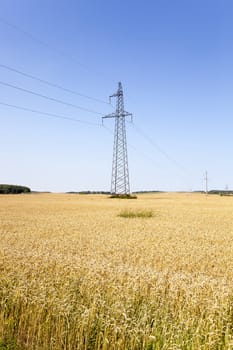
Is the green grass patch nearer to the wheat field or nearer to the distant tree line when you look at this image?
the wheat field

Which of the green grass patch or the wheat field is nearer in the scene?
the wheat field

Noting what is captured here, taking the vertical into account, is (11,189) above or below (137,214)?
above

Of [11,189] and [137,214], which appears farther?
[11,189]

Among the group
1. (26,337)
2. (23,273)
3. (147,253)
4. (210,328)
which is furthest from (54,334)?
(147,253)

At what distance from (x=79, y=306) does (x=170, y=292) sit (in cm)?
174

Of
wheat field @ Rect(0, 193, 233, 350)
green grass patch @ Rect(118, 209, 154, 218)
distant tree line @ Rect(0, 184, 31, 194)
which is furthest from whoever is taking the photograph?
distant tree line @ Rect(0, 184, 31, 194)

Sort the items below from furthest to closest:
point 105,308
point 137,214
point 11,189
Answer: point 11,189, point 137,214, point 105,308

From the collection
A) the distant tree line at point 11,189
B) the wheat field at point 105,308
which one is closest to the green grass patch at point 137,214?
the wheat field at point 105,308

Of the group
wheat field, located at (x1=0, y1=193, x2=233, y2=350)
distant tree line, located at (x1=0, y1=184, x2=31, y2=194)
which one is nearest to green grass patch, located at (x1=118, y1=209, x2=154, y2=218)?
wheat field, located at (x1=0, y1=193, x2=233, y2=350)

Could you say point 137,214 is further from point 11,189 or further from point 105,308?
point 11,189

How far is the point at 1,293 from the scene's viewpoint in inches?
266

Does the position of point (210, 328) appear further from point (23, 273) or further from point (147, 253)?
point (147, 253)

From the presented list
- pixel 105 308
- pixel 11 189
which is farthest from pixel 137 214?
pixel 11 189

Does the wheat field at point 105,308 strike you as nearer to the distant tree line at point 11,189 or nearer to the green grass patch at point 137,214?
the green grass patch at point 137,214
